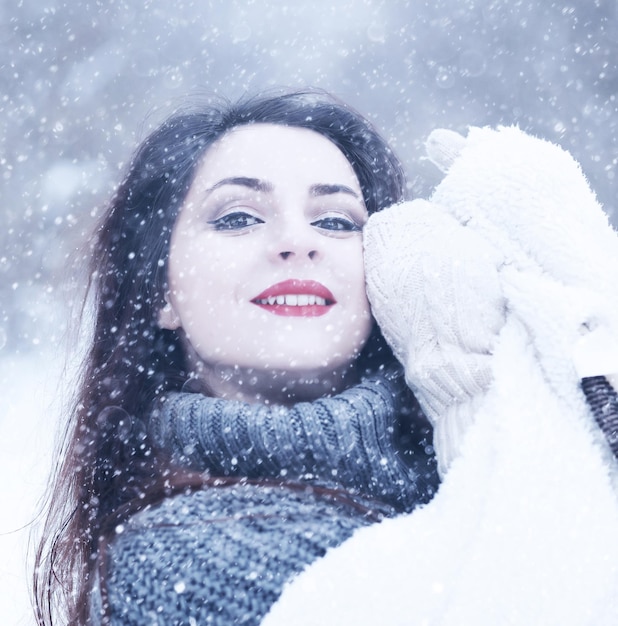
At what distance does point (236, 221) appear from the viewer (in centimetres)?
132

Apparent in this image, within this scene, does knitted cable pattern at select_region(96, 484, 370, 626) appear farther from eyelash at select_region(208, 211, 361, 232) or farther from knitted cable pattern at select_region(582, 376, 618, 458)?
eyelash at select_region(208, 211, 361, 232)

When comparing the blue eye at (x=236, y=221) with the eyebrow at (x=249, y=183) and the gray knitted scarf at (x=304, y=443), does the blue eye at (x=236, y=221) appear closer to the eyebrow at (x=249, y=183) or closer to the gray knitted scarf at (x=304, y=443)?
the eyebrow at (x=249, y=183)

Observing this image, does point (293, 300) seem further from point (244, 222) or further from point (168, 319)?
point (168, 319)

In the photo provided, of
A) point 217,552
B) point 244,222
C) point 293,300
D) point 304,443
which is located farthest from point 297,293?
point 217,552

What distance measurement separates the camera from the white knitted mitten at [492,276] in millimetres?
1033

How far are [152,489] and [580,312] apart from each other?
75 cm

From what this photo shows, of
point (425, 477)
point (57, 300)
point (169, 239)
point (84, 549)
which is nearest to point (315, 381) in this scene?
point (425, 477)

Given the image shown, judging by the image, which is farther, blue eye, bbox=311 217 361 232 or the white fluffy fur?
blue eye, bbox=311 217 361 232

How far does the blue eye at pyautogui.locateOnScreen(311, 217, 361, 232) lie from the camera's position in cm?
135

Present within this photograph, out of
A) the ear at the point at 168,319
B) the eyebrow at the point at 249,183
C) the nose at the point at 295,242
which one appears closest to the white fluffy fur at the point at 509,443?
the nose at the point at 295,242

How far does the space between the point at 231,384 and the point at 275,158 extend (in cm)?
45

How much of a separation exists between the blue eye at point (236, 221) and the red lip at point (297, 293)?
5.7 inches

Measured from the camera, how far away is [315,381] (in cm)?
132

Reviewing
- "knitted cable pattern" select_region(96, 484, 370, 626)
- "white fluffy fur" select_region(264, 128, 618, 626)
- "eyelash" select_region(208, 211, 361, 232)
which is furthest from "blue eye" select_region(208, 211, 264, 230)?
"knitted cable pattern" select_region(96, 484, 370, 626)
